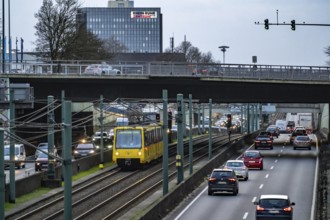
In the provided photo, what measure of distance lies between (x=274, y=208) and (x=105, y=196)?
14370mm

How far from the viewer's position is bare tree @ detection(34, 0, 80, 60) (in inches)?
4090

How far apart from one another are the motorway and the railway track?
9.80 feet

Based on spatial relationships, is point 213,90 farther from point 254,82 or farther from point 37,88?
point 37,88

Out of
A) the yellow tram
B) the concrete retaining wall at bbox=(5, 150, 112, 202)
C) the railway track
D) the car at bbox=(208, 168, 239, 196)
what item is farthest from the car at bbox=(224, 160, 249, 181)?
the concrete retaining wall at bbox=(5, 150, 112, 202)

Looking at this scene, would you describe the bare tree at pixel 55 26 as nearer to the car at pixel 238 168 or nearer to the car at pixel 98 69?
the car at pixel 98 69

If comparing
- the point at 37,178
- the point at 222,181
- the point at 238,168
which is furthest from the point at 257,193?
the point at 37,178

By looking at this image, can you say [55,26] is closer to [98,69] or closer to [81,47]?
[81,47]

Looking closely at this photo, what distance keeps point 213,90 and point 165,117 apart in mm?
30548

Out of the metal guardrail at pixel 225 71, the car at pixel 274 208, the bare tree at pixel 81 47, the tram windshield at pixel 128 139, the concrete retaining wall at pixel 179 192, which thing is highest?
the bare tree at pixel 81 47

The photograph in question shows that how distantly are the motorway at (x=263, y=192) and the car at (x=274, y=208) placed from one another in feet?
8.89

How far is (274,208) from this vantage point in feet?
111

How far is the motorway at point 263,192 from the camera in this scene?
3794cm

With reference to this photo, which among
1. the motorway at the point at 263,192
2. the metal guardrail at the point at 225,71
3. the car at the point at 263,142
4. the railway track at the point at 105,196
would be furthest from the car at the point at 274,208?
the car at the point at 263,142

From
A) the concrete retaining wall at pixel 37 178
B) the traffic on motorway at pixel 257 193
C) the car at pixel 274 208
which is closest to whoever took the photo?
the car at pixel 274 208
